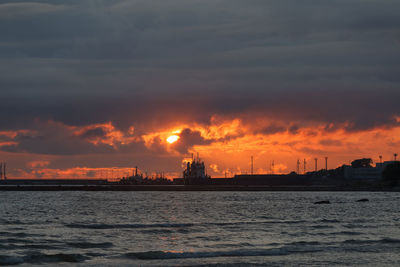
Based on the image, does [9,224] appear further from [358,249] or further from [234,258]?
[358,249]

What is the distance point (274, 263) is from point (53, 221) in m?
48.5

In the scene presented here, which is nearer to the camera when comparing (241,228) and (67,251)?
(67,251)

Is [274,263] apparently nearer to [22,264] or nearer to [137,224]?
[22,264]

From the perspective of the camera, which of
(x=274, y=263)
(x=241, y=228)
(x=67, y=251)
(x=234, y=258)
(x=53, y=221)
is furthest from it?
(x=53, y=221)

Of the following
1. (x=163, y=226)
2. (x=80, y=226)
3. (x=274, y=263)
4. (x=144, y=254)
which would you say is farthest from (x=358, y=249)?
(x=80, y=226)

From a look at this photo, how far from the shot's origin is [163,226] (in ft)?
244

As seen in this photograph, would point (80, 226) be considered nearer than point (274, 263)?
No

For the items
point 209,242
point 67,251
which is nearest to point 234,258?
point 209,242

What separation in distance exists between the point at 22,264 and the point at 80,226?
32344 millimetres

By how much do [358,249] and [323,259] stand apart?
761 cm

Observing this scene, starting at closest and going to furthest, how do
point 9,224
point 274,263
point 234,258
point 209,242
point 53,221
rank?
point 274,263, point 234,258, point 209,242, point 9,224, point 53,221

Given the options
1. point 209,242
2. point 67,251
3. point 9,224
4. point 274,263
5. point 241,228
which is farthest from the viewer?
point 9,224

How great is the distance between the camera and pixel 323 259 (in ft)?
143

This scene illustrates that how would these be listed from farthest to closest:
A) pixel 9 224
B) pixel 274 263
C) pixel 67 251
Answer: pixel 9 224, pixel 67 251, pixel 274 263
